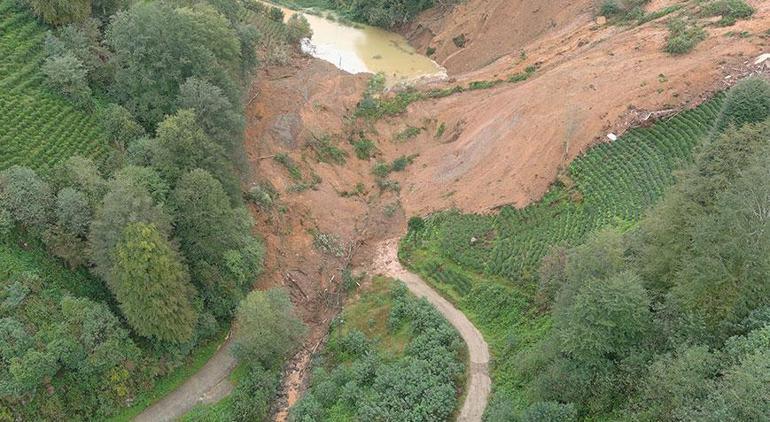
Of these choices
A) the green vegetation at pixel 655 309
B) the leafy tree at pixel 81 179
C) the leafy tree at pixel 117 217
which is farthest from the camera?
the leafy tree at pixel 81 179

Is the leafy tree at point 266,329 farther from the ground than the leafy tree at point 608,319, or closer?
closer

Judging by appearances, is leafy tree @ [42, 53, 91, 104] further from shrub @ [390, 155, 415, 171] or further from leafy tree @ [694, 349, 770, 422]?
leafy tree @ [694, 349, 770, 422]

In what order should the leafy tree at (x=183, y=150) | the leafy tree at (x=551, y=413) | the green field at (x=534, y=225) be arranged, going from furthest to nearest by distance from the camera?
the green field at (x=534, y=225)
the leafy tree at (x=183, y=150)
the leafy tree at (x=551, y=413)

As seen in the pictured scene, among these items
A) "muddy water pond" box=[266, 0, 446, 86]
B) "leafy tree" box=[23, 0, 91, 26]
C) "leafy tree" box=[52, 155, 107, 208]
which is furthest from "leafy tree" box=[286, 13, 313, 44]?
"leafy tree" box=[52, 155, 107, 208]

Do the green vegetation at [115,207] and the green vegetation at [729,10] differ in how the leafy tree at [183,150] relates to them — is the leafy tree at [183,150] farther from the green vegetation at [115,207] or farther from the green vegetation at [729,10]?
the green vegetation at [729,10]

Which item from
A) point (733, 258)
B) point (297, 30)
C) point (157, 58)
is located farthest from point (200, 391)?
point (297, 30)

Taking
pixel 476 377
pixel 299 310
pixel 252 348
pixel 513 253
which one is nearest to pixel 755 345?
pixel 476 377

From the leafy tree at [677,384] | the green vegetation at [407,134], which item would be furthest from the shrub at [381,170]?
the leafy tree at [677,384]

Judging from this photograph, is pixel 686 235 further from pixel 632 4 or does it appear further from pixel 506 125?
pixel 632 4
